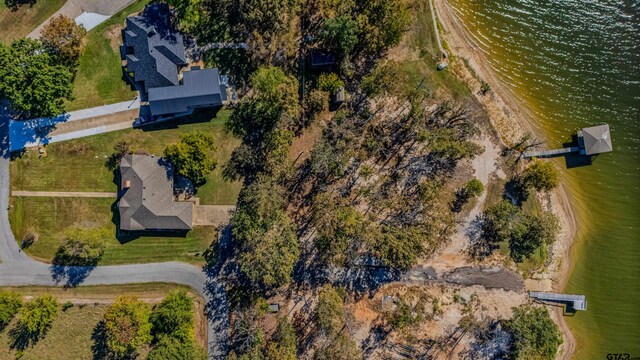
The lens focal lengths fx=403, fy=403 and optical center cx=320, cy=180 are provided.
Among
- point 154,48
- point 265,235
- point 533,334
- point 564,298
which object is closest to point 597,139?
point 564,298

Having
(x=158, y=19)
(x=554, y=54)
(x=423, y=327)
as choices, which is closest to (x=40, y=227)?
(x=158, y=19)

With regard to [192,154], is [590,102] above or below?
above

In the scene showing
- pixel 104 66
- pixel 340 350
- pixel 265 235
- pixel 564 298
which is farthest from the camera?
pixel 564 298

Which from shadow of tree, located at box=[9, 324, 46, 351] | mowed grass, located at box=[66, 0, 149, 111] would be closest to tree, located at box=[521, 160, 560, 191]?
mowed grass, located at box=[66, 0, 149, 111]

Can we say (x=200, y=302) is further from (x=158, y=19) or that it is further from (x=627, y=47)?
(x=627, y=47)

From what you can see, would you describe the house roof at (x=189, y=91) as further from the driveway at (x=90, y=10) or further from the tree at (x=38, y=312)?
the tree at (x=38, y=312)

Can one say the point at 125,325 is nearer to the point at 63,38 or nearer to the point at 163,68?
the point at 163,68
